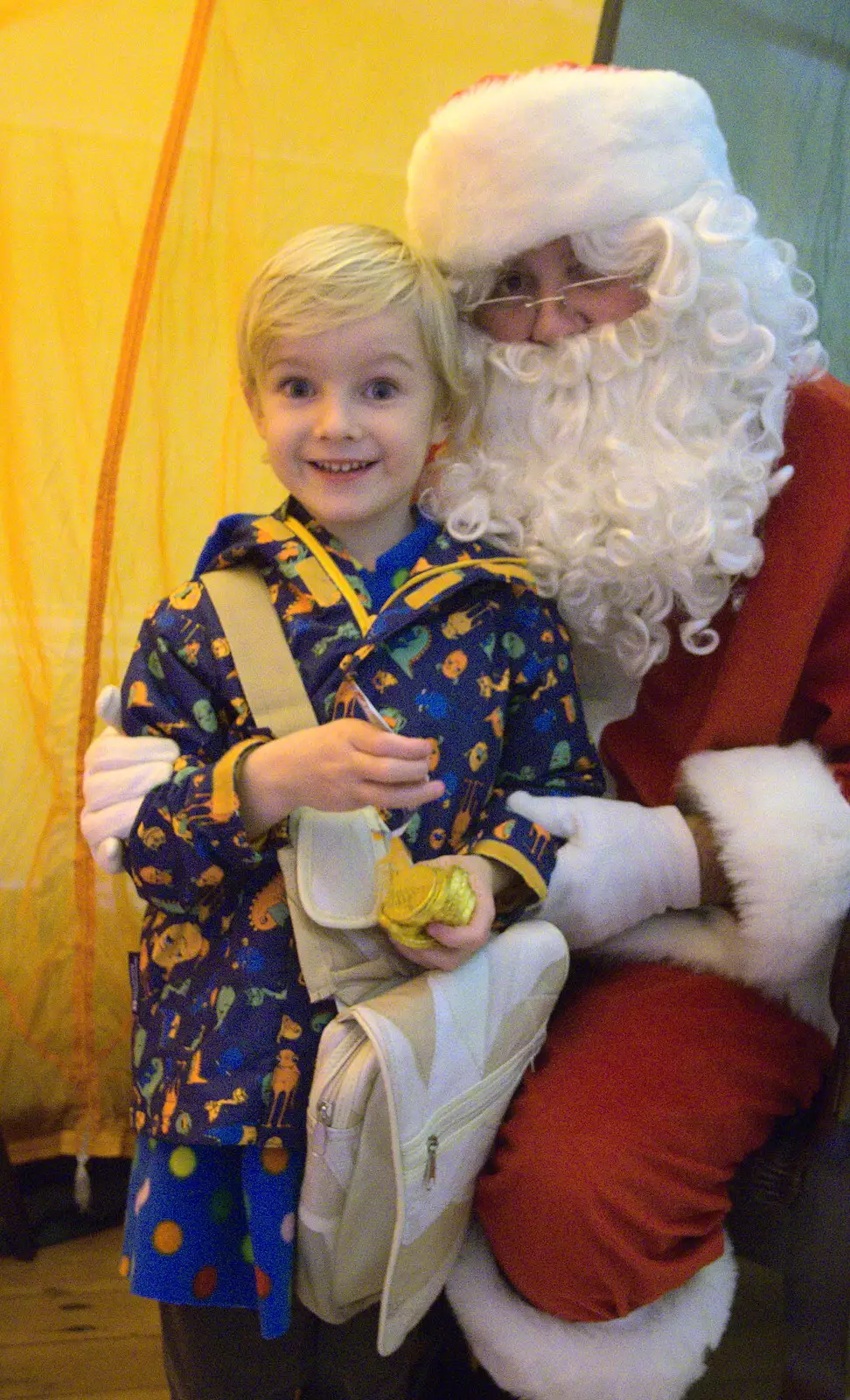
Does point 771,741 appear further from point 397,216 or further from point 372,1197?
point 397,216

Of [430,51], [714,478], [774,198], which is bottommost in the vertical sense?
[714,478]

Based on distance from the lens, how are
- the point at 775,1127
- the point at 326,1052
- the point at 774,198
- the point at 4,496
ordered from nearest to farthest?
the point at 326,1052 → the point at 775,1127 → the point at 4,496 → the point at 774,198

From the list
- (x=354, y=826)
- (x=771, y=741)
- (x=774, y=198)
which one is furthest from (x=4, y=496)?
(x=774, y=198)

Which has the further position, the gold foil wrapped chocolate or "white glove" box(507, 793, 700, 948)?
"white glove" box(507, 793, 700, 948)

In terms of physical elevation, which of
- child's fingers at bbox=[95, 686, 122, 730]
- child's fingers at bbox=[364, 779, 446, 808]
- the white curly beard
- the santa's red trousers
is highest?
the white curly beard

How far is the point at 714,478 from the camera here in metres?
1.17

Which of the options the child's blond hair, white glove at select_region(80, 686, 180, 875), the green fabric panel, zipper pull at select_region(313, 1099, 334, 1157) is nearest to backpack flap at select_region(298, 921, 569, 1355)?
zipper pull at select_region(313, 1099, 334, 1157)

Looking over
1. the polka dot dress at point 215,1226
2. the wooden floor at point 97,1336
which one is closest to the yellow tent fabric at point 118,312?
the wooden floor at point 97,1336

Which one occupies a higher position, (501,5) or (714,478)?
(501,5)

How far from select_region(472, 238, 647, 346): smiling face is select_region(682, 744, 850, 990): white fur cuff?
1.78ft

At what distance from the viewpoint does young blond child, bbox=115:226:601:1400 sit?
0.98 meters

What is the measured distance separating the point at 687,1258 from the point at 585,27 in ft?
5.65

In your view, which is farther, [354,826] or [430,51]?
[430,51]

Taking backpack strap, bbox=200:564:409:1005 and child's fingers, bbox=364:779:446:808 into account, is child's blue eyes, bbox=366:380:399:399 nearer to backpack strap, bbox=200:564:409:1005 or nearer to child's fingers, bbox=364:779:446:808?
backpack strap, bbox=200:564:409:1005
